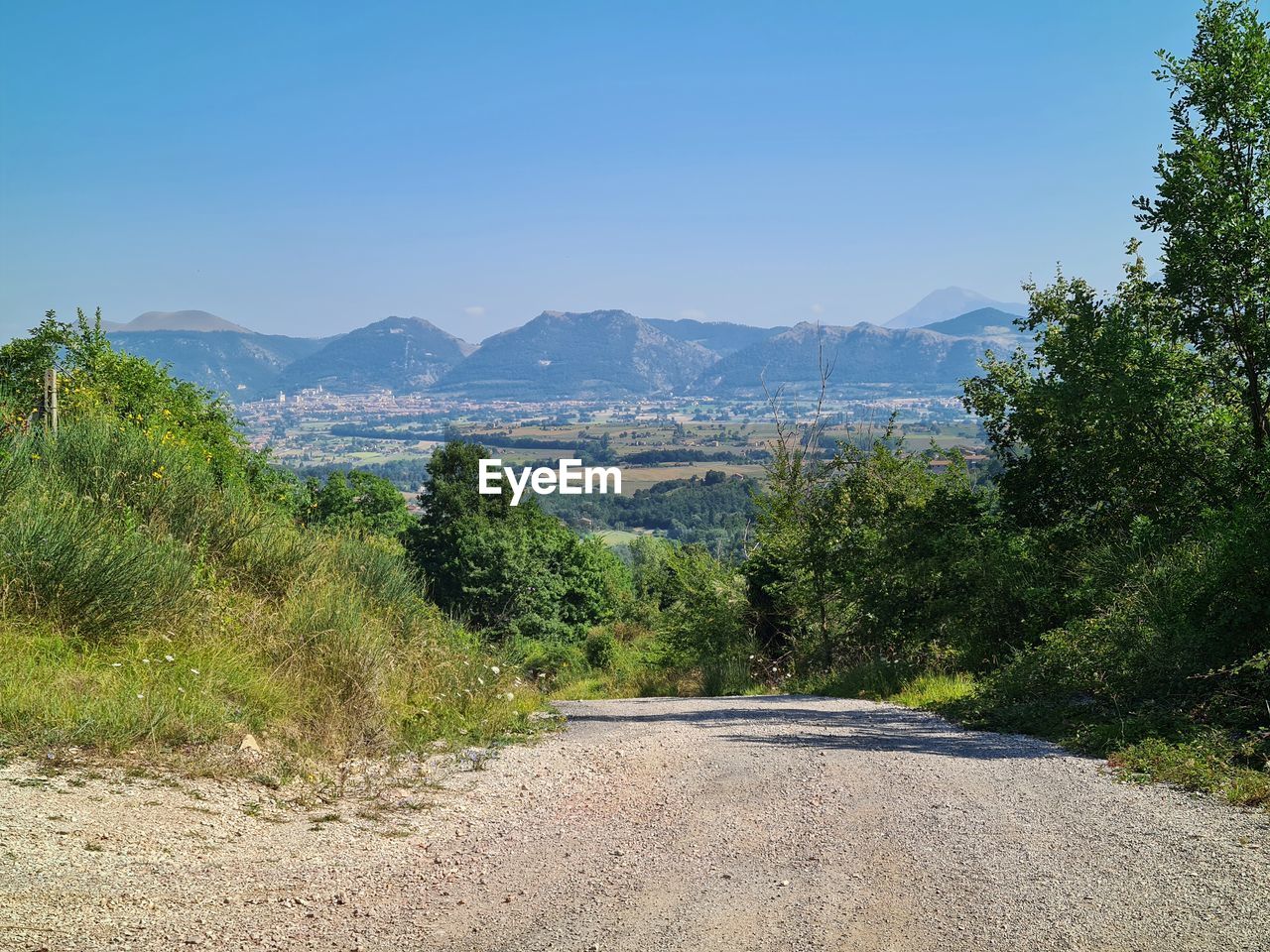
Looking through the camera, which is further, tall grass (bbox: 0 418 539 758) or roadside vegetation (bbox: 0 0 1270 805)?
roadside vegetation (bbox: 0 0 1270 805)

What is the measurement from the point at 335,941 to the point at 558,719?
5.61 metres

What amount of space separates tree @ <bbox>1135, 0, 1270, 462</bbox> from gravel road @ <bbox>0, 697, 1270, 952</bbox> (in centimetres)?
692

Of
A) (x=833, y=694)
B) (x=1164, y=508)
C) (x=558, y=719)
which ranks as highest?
(x=1164, y=508)

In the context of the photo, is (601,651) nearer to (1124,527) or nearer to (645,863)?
(1124,527)

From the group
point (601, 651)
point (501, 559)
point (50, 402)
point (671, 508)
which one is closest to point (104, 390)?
point (50, 402)

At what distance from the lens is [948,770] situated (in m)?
7.43

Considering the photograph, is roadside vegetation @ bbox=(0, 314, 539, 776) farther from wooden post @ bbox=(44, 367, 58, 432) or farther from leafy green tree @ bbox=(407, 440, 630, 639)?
leafy green tree @ bbox=(407, 440, 630, 639)

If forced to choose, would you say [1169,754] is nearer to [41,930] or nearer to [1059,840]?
[1059,840]

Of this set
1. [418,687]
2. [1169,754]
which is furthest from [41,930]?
[1169,754]

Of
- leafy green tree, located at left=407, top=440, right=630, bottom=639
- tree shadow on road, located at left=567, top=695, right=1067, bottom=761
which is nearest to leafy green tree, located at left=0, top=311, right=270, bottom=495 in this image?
tree shadow on road, located at left=567, top=695, right=1067, bottom=761

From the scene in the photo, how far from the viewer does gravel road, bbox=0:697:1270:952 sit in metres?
4.27

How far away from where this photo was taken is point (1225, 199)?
11.8 meters

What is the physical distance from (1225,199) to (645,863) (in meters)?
10.3

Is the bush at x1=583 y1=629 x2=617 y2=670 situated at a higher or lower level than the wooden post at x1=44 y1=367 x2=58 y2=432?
lower
